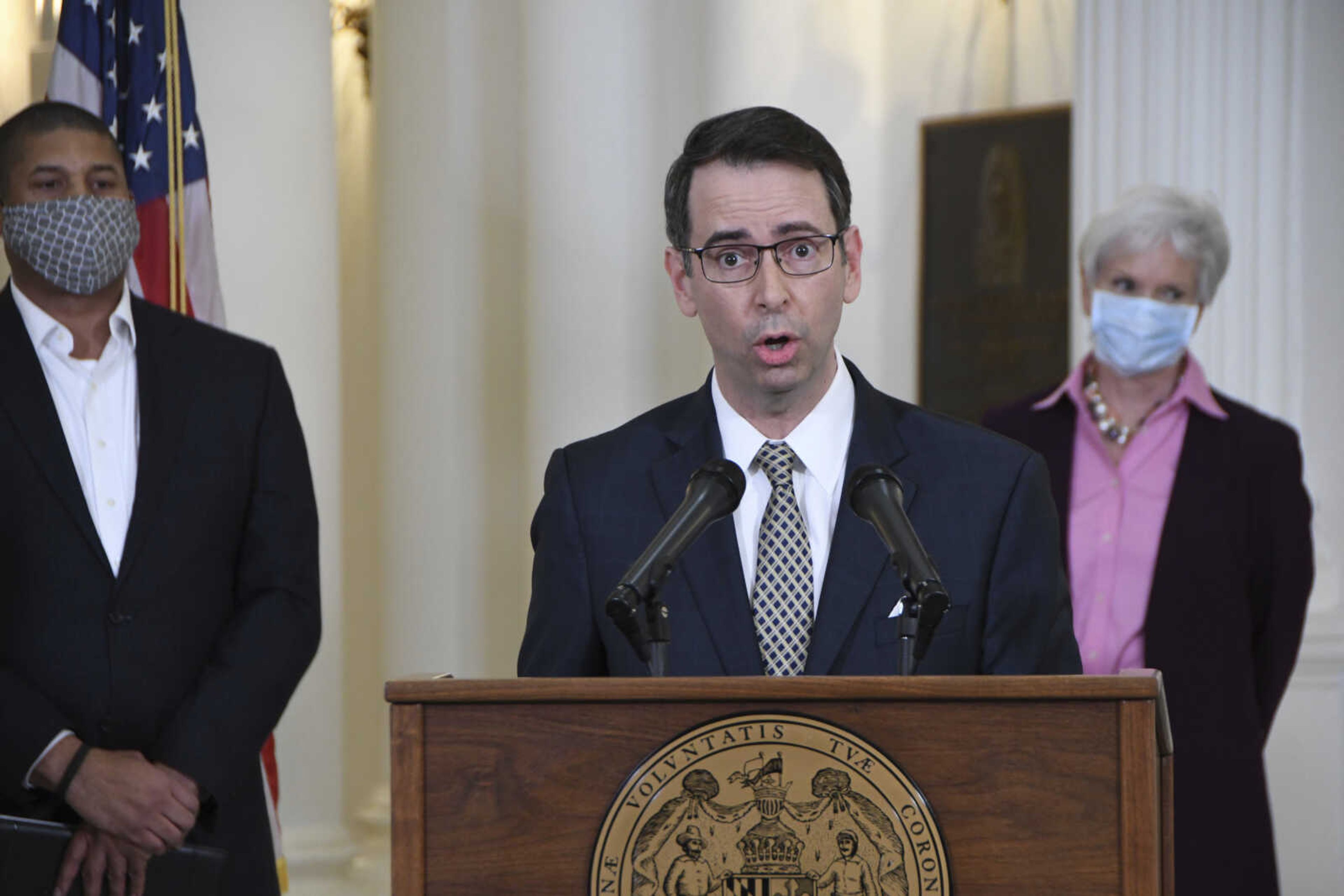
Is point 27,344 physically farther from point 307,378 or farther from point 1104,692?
point 1104,692

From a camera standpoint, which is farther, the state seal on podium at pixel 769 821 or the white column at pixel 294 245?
the white column at pixel 294 245

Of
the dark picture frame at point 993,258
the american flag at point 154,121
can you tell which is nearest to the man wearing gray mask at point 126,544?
the american flag at point 154,121

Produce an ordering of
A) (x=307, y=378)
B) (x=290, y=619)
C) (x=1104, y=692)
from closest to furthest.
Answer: (x=1104, y=692) → (x=290, y=619) → (x=307, y=378)

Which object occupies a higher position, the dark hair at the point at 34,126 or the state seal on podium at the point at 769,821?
the dark hair at the point at 34,126

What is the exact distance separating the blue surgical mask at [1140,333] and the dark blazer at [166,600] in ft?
7.00

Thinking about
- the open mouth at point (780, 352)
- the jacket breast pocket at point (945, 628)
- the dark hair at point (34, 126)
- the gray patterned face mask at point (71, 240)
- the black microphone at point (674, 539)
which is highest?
the dark hair at point (34, 126)

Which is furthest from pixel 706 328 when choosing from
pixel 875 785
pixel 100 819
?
pixel 100 819

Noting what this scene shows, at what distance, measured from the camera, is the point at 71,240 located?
11.5 ft

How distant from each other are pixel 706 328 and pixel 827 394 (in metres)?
0.21

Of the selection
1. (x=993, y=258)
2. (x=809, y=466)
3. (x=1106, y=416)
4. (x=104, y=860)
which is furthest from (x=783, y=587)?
(x=993, y=258)

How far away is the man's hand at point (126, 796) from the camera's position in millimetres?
3082

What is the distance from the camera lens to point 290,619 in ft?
11.3

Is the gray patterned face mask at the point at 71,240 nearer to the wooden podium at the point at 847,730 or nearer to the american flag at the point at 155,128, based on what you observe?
the american flag at the point at 155,128

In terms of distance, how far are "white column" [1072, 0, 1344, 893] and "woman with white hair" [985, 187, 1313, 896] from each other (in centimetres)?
97
